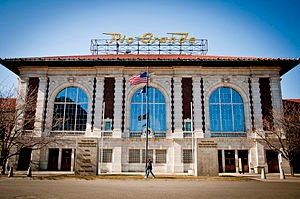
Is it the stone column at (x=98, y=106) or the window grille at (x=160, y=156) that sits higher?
the stone column at (x=98, y=106)

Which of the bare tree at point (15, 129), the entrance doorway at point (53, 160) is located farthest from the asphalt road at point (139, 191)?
the entrance doorway at point (53, 160)

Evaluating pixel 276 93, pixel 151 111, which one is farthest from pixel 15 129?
pixel 276 93

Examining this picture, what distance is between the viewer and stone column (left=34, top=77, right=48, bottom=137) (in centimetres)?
2905

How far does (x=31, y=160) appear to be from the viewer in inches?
1110

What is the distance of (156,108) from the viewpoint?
→ 30547 millimetres

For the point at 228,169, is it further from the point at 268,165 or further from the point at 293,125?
the point at 293,125

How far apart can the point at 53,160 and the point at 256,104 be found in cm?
2501

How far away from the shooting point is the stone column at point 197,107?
95.5ft

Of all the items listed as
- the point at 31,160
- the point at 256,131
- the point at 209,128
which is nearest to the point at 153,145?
the point at 209,128

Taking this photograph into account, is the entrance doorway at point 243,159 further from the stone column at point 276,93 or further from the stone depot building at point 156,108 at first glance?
the stone column at point 276,93

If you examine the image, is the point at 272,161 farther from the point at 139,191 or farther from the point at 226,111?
the point at 139,191

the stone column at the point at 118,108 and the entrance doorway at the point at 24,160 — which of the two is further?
the stone column at the point at 118,108

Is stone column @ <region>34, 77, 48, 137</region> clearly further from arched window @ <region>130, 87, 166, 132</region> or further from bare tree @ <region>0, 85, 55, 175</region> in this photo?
arched window @ <region>130, 87, 166, 132</region>

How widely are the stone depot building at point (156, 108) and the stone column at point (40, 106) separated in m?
0.11
